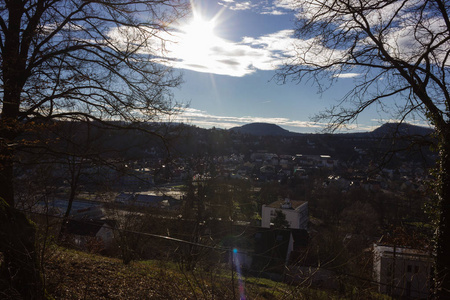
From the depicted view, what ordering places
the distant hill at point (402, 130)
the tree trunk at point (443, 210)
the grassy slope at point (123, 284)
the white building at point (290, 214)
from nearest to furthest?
the grassy slope at point (123, 284), the tree trunk at point (443, 210), the distant hill at point (402, 130), the white building at point (290, 214)

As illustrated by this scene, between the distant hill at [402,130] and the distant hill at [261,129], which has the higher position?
the distant hill at [261,129]

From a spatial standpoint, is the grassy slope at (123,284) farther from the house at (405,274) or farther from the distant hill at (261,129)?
the distant hill at (261,129)

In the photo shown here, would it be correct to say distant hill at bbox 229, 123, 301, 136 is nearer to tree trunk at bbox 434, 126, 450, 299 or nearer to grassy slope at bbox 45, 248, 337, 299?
tree trunk at bbox 434, 126, 450, 299

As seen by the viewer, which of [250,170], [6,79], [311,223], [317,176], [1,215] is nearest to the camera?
[1,215]

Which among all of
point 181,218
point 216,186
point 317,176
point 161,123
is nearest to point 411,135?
point 161,123

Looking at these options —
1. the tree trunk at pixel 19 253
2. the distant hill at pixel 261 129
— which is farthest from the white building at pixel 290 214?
the distant hill at pixel 261 129

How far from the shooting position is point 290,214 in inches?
984

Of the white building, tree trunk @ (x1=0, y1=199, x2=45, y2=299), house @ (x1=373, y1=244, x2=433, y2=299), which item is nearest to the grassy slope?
tree trunk @ (x1=0, y1=199, x2=45, y2=299)

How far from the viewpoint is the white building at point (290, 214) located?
24812mm

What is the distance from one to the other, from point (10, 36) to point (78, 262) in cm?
374

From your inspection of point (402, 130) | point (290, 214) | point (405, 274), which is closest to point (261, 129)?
point (290, 214)

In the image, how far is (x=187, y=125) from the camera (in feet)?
18.1

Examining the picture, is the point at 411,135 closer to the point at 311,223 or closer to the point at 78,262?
the point at 78,262

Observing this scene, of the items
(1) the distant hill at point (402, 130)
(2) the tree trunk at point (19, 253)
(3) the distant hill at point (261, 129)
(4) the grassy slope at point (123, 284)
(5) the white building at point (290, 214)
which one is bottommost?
(5) the white building at point (290, 214)
